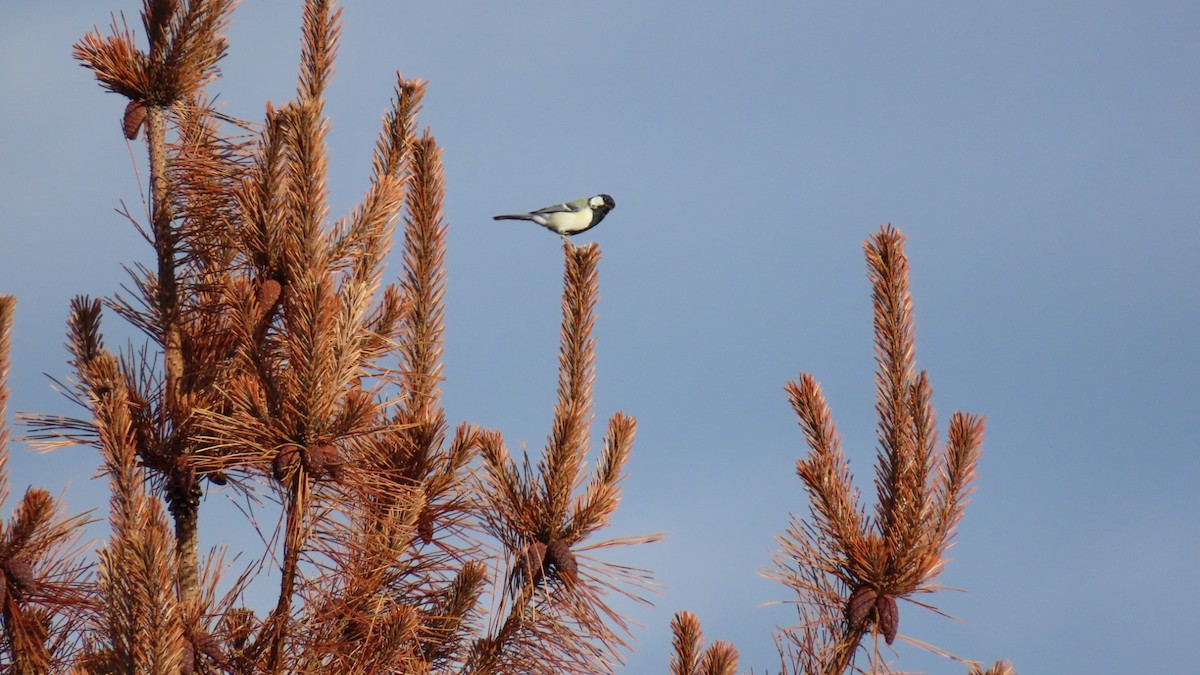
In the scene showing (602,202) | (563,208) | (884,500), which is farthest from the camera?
(602,202)

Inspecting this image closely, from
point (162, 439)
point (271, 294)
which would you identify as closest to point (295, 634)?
point (162, 439)

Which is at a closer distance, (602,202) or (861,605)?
(861,605)

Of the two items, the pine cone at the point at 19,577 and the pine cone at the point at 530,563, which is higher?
the pine cone at the point at 530,563

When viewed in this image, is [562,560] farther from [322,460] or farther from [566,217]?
[566,217]

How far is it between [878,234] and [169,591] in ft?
8.31

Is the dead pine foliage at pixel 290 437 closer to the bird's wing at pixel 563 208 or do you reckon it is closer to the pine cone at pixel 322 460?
the pine cone at pixel 322 460

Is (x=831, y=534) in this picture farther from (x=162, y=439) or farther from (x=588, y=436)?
(x=162, y=439)

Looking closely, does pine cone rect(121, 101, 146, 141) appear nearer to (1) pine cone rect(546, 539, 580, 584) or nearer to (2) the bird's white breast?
(1) pine cone rect(546, 539, 580, 584)

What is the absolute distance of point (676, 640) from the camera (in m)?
3.92

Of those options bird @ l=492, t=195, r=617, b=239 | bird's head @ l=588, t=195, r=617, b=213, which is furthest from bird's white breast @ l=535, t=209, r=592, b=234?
bird's head @ l=588, t=195, r=617, b=213

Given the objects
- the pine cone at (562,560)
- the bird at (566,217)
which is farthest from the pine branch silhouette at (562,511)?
the bird at (566,217)

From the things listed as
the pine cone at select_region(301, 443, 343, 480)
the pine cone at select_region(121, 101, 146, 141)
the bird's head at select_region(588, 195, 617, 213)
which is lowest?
the pine cone at select_region(301, 443, 343, 480)

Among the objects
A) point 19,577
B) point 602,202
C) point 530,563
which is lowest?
point 19,577

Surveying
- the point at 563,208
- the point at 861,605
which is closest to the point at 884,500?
the point at 861,605
